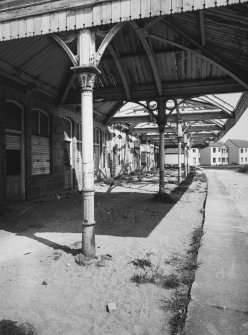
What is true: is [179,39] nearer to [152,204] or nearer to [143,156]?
[152,204]

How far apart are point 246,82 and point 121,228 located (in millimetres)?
6742

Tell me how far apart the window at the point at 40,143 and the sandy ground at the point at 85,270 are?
2848 mm

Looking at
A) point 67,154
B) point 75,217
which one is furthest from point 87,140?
point 67,154

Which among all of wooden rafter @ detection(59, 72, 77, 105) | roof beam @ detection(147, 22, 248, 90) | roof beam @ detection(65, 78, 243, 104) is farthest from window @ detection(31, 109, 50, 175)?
roof beam @ detection(147, 22, 248, 90)

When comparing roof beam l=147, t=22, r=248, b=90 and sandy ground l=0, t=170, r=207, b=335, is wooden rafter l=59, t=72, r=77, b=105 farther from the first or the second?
sandy ground l=0, t=170, r=207, b=335

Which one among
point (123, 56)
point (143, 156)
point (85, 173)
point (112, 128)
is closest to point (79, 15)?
point (85, 173)

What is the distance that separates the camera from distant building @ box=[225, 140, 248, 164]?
91625 mm

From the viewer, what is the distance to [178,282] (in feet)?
13.4

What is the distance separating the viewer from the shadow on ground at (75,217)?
6945mm

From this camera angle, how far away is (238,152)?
91.6 metres

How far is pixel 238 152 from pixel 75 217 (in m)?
91.9

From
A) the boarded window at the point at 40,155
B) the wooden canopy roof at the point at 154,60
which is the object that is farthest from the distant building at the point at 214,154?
the boarded window at the point at 40,155

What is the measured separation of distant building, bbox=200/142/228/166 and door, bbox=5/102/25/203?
8513 centimetres

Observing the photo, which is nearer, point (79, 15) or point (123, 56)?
point (79, 15)
